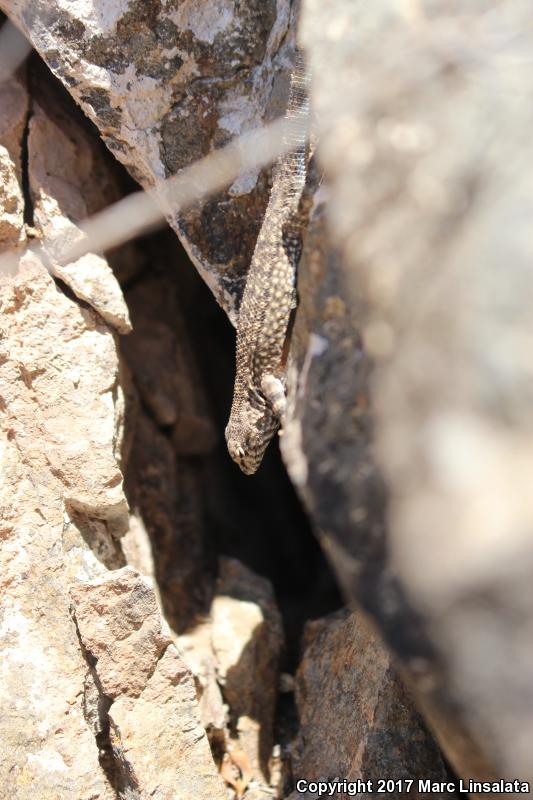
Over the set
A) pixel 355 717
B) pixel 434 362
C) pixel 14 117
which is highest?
pixel 14 117

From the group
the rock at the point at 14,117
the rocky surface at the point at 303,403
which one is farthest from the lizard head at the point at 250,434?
the rock at the point at 14,117

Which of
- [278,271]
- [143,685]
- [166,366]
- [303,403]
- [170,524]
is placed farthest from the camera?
[166,366]

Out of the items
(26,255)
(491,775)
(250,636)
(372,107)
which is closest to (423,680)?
(491,775)

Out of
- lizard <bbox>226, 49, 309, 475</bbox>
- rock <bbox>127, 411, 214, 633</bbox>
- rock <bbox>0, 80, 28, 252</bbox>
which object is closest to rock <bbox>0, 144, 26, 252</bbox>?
rock <bbox>0, 80, 28, 252</bbox>

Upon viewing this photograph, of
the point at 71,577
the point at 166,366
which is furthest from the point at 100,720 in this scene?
the point at 166,366

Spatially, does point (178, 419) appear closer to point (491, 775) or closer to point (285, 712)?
point (285, 712)

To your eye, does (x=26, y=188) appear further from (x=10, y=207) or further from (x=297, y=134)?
(x=297, y=134)
